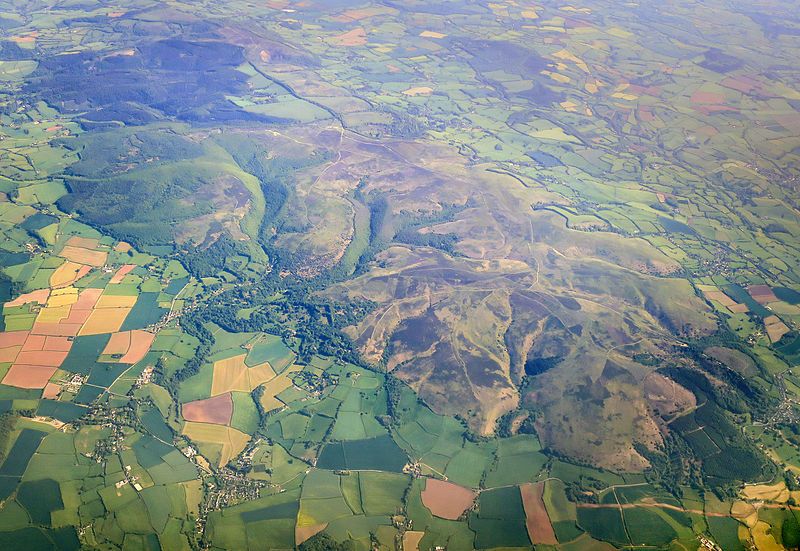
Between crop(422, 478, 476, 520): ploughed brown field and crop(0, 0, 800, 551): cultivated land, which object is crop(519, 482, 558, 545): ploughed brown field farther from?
crop(422, 478, 476, 520): ploughed brown field

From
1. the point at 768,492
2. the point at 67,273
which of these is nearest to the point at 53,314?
the point at 67,273

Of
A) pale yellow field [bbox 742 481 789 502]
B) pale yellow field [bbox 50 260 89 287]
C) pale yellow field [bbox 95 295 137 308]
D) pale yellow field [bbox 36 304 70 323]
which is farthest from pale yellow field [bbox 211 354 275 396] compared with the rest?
pale yellow field [bbox 742 481 789 502]

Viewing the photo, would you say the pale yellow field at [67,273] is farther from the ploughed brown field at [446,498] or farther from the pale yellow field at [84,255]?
the ploughed brown field at [446,498]

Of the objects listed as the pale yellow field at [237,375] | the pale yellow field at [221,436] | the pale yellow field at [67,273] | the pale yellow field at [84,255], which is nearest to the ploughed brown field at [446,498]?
the pale yellow field at [221,436]

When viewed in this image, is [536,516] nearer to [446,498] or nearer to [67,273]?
[446,498]

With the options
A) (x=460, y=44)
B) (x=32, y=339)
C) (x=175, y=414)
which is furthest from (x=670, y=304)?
(x=460, y=44)

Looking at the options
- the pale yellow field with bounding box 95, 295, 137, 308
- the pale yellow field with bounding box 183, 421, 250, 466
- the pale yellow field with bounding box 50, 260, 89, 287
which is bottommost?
the pale yellow field with bounding box 183, 421, 250, 466

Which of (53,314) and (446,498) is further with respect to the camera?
(53,314)

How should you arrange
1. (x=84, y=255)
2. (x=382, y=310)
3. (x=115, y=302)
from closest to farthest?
(x=115, y=302), (x=382, y=310), (x=84, y=255)
